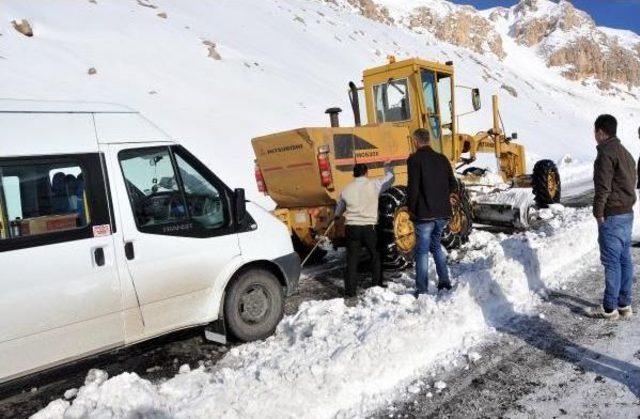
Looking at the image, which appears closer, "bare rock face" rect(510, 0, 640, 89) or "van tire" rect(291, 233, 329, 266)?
"van tire" rect(291, 233, 329, 266)

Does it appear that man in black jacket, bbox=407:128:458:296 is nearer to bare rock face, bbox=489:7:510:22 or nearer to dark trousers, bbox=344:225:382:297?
dark trousers, bbox=344:225:382:297

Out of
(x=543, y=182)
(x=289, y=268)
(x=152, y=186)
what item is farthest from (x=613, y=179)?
(x=543, y=182)

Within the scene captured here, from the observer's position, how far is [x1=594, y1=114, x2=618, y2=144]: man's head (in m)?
4.90

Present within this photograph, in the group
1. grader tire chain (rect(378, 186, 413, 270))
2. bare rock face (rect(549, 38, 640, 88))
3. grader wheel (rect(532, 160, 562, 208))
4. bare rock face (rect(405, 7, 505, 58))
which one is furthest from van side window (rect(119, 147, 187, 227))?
bare rock face (rect(549, 38, 640, 88))

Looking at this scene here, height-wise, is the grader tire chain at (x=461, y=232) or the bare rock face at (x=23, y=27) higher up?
A: the bare rock face at (x=23, y=27)

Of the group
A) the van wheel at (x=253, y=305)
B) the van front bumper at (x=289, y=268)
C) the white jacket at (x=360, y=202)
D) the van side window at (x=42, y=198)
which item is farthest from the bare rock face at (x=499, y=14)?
the van side window at (x=42, y=198)

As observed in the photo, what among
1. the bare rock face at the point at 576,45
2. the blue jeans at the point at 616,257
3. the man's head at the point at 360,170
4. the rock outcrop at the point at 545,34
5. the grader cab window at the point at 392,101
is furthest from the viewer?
the bare rock face at the point at 576,45

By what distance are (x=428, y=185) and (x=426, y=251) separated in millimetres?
743

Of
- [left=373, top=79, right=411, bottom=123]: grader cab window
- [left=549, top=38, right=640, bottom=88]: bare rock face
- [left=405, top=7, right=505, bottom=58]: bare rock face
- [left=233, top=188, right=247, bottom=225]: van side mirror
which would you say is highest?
[left=405, top=7, right=505, bottom=58]: bare rock face

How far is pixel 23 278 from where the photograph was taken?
3.83 meters

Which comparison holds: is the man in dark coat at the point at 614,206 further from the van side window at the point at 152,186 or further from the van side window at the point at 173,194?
the van side window at the point at 152,186

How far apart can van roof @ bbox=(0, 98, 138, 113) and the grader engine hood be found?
113 inches

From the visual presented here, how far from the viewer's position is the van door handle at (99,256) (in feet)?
13.8

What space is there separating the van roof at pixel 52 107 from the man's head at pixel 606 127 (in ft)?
13.9
